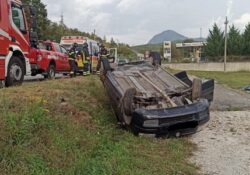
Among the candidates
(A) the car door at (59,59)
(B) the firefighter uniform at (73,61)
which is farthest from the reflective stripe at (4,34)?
(B) the firefighter uniform at (73,61)

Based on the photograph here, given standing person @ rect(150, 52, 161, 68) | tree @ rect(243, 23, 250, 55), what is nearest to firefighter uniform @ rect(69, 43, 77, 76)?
standing person @ rect(150, 52, 161, 68)

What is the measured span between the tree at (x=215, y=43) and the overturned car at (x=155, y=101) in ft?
204

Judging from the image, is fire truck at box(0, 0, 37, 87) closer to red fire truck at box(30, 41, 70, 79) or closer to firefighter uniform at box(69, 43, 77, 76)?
red fire truck at box(30, 41, 70, 79)

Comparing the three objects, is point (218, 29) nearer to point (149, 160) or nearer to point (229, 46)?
point (229, 46)

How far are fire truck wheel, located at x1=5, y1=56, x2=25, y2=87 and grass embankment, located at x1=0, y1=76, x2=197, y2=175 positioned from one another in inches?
89.0

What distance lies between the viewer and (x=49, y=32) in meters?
55.3

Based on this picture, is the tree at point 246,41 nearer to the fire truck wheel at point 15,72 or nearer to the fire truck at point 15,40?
the fire truck at point 15,40

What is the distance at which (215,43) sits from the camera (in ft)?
238

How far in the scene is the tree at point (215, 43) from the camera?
235 feet

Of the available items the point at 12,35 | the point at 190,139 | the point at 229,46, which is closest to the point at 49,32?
the point at 229,46

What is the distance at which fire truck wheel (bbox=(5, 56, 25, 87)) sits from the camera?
11398 millimetres

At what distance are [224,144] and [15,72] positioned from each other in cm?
613

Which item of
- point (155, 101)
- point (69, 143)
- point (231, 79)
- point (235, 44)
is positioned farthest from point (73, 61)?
point (235, 44)

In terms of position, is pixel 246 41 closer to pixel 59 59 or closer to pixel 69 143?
pixel 59 59
